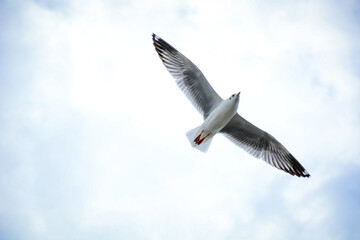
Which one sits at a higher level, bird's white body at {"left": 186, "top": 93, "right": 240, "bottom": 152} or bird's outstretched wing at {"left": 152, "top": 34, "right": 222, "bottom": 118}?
bird's outstretched wing at {"left": 152, "top": 34, "right": 222, "bottom": 118}

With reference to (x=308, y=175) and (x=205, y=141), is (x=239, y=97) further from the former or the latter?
(x=308, y=175)

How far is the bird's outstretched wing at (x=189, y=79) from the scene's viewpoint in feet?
31.8

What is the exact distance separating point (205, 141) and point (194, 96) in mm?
1011

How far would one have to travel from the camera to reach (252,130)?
10.1m

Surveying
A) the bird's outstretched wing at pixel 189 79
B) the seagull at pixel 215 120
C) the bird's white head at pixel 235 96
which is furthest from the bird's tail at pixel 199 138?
the bird's white head at pixel 235 96

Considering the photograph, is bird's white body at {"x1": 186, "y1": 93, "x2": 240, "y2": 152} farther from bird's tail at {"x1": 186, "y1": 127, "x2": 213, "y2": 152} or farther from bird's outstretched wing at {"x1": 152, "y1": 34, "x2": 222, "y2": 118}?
bird's outstretched wing at {"x1": 152, "y1": 34, "x2": 222, "y2": 118}

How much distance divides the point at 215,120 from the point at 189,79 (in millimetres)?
1085

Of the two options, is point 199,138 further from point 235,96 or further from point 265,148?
point 265,148

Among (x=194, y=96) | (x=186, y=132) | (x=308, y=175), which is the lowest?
(x=186, y=132)

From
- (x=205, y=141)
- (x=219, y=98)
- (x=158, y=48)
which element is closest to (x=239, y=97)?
(x=219, y=98)

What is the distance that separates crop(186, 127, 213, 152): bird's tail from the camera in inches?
376

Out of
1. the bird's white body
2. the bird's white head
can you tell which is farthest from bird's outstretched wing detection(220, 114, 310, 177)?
the bird's white head

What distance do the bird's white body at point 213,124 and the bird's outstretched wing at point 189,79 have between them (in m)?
0.38

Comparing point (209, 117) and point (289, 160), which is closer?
point (209, 117)
